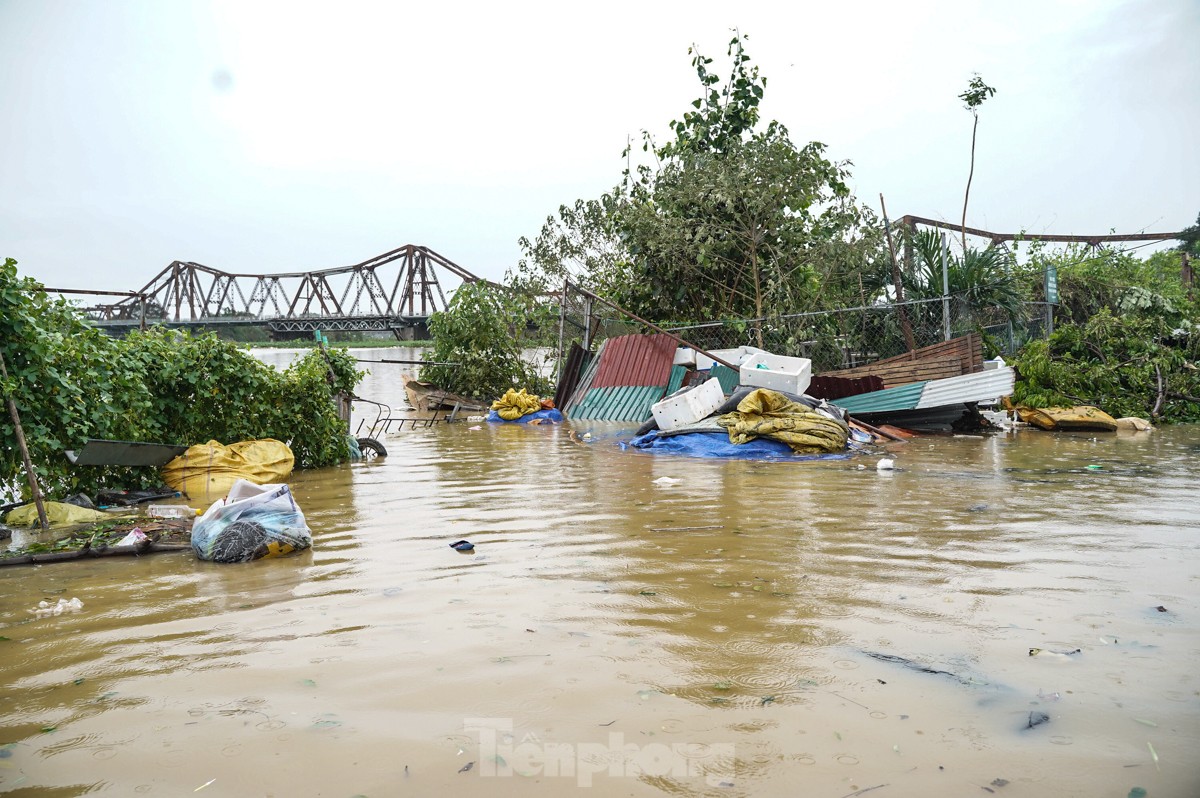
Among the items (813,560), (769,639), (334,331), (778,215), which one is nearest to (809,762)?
(769,639)

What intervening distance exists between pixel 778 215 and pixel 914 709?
13940mm

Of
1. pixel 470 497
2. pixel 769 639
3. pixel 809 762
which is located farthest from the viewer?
pixel 470 497

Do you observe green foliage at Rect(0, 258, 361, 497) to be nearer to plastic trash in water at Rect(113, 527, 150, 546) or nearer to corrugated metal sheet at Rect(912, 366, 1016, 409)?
plastic trash in water at Rect(113, 527, 150, 546)

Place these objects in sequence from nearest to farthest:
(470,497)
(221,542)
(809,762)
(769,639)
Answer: (809,762) → (769,639) → (221,542) → (470,497)

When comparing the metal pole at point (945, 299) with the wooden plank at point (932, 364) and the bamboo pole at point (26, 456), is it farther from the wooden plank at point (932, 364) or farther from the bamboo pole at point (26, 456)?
the bamboo pole at point (26, 456)

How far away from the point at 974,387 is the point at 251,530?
9036 millimetres

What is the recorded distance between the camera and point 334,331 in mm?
68438

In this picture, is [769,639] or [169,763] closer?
[169,763]

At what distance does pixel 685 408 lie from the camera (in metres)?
10.1

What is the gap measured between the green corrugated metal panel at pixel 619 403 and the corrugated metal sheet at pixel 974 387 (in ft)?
14.6

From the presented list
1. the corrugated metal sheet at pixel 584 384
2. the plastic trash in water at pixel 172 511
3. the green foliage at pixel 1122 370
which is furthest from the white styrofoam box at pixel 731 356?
the plastic trash in water at pixel 172 511

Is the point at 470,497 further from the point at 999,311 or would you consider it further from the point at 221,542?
the point at 999,311

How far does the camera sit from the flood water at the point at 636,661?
6.52 feet

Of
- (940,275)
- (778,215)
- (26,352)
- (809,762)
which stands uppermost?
(778,215)
